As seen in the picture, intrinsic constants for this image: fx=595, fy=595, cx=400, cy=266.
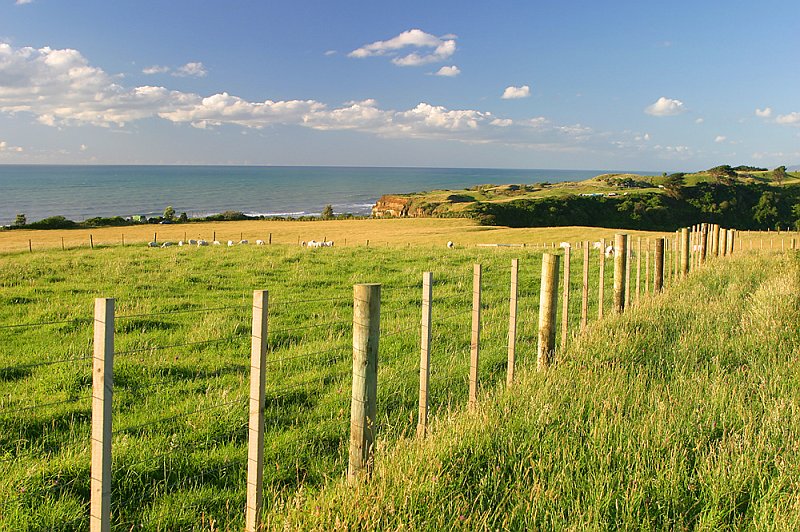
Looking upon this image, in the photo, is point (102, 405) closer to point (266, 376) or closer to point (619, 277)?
point (266, 376)

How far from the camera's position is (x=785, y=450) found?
4848 millimetres

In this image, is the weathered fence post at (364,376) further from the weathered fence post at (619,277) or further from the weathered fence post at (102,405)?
the weathered fence post at (619,277)

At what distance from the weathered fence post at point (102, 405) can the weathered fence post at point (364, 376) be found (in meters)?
1.74

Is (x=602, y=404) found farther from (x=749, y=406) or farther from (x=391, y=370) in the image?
(x=391, y=370)

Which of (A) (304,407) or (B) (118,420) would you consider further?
(A) (304,407)

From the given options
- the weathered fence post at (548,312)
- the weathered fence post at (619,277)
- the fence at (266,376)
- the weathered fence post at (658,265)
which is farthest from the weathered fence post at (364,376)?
the weathered fence post at (658,265)

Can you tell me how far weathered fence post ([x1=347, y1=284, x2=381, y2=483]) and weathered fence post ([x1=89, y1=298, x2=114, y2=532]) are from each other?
1742 millimetres

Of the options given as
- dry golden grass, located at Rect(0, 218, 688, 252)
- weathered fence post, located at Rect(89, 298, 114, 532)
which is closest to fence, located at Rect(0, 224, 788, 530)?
weathered fence post, located at Rect(89, 298, 114, 532)

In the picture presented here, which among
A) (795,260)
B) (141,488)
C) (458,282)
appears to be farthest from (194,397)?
(795,260)

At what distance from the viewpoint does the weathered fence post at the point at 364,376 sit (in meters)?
4.40

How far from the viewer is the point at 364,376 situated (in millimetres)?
4477

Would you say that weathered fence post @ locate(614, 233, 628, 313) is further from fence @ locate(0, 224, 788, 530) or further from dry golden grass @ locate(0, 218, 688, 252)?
dry golden grass @ locate(0, 218, 688, 252)

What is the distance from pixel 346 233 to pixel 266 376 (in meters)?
53.2

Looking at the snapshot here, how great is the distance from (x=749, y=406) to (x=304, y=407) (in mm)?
4582
